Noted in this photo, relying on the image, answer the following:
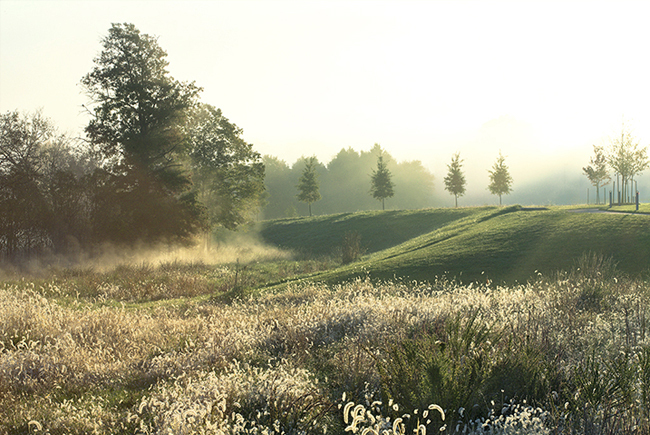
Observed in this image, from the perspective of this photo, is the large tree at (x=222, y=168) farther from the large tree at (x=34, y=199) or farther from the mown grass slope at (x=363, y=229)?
the large tree at (x=34, y=199)

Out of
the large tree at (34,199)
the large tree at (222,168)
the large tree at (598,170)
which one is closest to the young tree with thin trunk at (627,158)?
the large tree at (598,170)

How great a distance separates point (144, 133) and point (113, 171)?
11.8 feet

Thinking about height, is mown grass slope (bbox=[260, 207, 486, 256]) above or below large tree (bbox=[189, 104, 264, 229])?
below

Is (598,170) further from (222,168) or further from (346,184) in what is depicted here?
(346,184)

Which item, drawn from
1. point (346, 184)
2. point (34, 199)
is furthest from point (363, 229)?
point (346, 184)

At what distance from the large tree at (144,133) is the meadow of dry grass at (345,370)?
653 inches

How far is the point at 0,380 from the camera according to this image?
572 centimetres

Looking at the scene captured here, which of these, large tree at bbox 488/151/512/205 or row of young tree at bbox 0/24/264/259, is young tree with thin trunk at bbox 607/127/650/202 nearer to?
large tree at bbox 488/151/512/205

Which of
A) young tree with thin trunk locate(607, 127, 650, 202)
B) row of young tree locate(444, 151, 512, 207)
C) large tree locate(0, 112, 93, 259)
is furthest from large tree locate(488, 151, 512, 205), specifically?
large tree locate(0, 112, 93, 259)

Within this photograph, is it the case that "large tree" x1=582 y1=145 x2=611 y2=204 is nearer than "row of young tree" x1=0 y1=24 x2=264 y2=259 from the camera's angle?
No

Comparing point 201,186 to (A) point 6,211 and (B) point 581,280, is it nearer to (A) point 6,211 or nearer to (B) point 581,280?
(A) point 6,211

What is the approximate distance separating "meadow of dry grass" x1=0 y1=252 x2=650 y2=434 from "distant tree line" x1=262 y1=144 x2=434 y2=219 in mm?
82712

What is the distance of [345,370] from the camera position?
559 cm

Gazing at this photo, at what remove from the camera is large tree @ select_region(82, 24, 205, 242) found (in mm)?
26188
